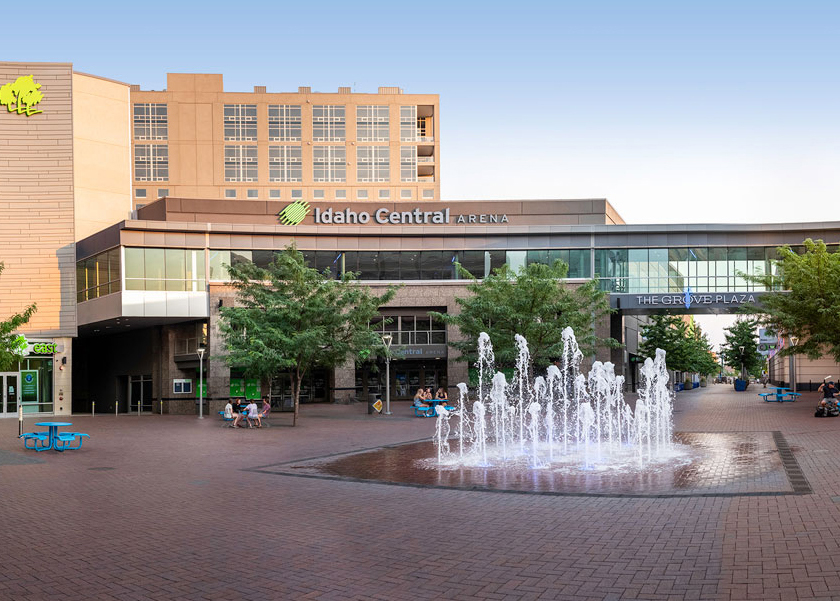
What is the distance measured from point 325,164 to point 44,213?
158ft

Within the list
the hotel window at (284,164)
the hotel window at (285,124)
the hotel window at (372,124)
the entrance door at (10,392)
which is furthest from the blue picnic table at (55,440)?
the hotel window at (372,124)

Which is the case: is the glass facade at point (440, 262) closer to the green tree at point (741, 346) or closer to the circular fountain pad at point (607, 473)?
the circular fountain pad at point (607, 473)

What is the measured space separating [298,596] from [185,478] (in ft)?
27.2

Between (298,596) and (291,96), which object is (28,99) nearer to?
(298,596)

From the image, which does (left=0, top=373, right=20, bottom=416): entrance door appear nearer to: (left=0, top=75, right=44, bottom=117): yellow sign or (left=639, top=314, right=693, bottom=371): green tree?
(left=0, top=75, right=44, bottom=117): yellow sign

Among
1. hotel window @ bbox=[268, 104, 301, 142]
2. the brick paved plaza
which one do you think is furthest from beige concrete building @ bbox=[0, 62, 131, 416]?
hotel window @ bbox=[268, 104, 301, 142]

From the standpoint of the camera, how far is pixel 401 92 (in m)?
90.5

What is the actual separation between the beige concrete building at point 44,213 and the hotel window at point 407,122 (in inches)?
1944

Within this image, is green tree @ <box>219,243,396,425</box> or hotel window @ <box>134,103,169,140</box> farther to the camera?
hotel window @ <box>134,103,169,140</box>

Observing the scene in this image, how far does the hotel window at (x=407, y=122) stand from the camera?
8862 centimetres

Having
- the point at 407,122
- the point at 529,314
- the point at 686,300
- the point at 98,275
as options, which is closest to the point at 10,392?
the point at 98,275

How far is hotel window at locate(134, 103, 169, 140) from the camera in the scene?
84438 mm

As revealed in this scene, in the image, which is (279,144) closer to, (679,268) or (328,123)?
(328,123)

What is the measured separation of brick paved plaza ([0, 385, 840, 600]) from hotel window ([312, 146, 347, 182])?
74.3m
